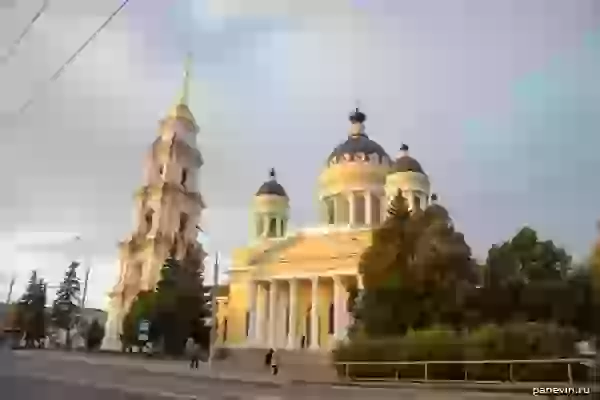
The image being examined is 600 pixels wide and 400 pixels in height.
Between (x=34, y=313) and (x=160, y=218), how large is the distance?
18.2 meters

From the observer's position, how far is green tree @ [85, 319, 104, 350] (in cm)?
5303

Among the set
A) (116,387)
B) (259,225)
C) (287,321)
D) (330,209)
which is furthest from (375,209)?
(116,387)

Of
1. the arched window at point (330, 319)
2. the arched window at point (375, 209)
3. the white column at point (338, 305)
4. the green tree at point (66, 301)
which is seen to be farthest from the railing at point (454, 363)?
the green tree at point (66, 301)

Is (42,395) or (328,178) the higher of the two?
(328,178)

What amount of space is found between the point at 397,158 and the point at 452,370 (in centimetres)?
3244

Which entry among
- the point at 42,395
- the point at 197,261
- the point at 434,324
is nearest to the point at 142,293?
the point at 197,261

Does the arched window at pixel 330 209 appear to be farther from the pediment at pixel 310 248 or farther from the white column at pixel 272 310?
the white column at pixel 272 310

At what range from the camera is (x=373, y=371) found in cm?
2330

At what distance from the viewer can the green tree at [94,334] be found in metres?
53.0

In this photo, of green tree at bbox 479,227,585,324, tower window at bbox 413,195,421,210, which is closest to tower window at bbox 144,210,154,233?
tower window at bbox 413,195,421,210

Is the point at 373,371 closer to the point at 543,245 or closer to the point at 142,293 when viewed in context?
the point at 543,245

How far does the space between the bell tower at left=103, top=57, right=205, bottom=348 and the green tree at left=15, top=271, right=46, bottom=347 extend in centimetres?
910

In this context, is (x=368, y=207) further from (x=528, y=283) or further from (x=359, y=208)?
(x=528, y=283)

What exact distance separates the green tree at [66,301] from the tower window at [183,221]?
1675cm
